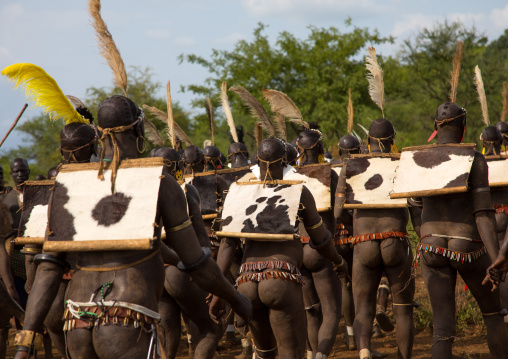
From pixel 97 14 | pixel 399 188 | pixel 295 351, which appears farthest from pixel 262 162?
pixel 97 14

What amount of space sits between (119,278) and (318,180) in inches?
159

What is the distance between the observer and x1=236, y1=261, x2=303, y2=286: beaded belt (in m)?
5.23

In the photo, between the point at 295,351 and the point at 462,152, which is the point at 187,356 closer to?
the point at 295,351

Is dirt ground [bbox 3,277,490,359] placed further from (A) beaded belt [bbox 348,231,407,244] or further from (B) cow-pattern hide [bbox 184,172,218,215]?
(B) cow-pattern hide [bbox 184,172,218,215]

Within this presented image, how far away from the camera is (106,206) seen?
3564mm

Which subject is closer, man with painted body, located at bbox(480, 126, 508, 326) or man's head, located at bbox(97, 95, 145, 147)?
man's head, located at bbox(97, 95, 145, 147)

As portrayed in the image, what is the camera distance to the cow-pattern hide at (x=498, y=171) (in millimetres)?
8198

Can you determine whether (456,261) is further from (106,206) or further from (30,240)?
(30,240)

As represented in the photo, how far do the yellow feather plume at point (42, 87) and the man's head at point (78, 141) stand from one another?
0.97 m

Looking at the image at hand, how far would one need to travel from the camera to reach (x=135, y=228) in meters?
3.47

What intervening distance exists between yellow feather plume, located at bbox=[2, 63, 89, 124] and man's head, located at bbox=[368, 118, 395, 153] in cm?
391

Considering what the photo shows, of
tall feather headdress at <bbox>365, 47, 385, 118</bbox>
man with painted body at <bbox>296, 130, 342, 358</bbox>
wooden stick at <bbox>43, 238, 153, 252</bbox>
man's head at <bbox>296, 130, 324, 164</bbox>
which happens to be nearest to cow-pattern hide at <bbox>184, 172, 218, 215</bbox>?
man's head at <bbox>296, 130, 324, 164</bbox>

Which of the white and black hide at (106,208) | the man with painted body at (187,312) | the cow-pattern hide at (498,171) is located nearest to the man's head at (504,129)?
the cow-pattern hide at (498,171)

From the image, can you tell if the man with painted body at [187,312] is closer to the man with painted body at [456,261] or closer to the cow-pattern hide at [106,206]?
the cow-pattern hide at [106,206]
